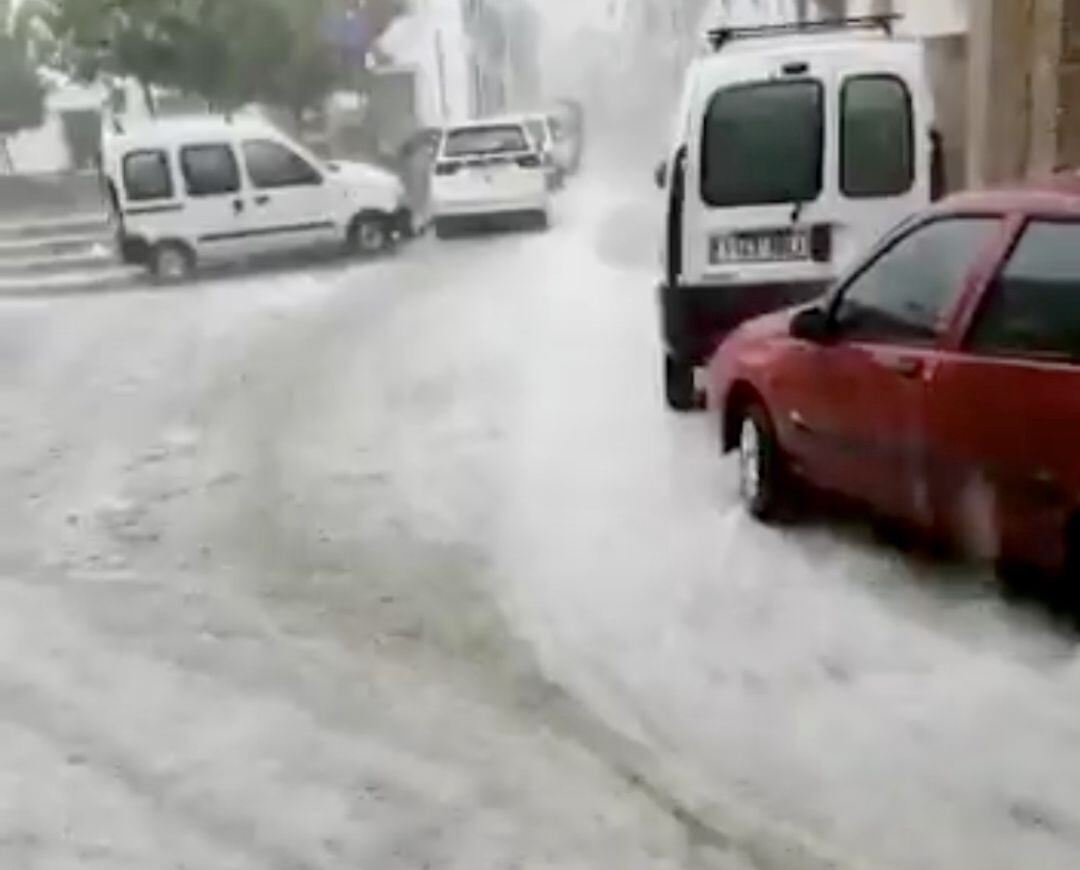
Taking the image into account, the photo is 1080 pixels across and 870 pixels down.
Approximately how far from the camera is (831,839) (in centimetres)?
461

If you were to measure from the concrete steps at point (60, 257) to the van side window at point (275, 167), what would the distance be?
2.29 metres

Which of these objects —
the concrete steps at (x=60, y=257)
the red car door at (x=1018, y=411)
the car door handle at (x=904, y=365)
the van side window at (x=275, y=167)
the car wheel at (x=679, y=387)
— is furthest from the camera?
the concrete steps at (x=60, y=257)

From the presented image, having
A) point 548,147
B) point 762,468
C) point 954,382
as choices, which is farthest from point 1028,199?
point 548,147

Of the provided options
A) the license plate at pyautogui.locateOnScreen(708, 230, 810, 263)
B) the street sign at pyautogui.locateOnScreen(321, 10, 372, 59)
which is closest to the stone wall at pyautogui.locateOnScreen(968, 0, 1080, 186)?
the license plate at pyautogui.locateOnScreen(708, 230, 810, 263)

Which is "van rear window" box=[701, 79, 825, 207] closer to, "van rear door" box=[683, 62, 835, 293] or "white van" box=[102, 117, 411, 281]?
"van rear door" box=[683, 62, 835, 293]

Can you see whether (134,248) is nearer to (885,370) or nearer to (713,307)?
(713,307)

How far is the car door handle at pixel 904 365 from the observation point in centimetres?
661

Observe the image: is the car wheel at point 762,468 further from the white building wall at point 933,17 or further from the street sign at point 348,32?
the street sign at point 348,32

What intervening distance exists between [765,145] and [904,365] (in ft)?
10.8

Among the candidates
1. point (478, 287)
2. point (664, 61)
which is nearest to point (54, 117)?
point (664, 61)

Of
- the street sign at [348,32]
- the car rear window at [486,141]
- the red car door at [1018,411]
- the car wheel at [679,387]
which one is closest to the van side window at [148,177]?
the car rear window at [486,141]

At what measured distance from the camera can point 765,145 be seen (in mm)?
9703

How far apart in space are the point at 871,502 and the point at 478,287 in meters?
12.0

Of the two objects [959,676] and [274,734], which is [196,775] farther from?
[959,676]
